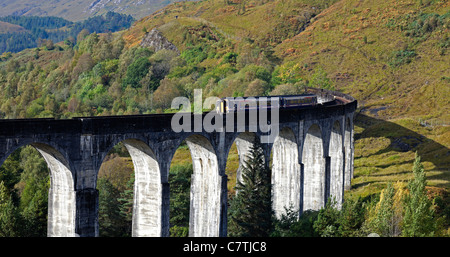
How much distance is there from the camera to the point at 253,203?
1639 inches

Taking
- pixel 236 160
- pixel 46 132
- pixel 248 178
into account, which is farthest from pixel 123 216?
pixel 236 160

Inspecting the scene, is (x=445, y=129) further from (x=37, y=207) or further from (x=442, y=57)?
(x=37, y=207)

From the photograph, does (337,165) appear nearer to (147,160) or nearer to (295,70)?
(147,160)

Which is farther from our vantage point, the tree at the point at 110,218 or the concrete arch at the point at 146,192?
the tree at the point at 110,218

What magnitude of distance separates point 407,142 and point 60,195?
63330mm

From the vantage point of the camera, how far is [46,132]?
94.4 ft

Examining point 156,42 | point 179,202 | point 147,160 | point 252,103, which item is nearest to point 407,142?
point 179,202

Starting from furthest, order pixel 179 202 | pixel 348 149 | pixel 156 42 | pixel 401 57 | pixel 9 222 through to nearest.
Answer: pixel 156 42 < pixel 401 57 < pixel 348 149 < pixel 179 202 < pixel 9 222

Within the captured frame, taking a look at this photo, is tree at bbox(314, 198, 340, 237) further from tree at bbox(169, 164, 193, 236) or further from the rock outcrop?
the rock outcrop

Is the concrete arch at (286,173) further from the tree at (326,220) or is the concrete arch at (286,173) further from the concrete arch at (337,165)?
the concrete arch at (337,165)

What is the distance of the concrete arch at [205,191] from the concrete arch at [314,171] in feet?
50.4

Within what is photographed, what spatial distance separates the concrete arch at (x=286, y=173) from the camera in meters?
46.1

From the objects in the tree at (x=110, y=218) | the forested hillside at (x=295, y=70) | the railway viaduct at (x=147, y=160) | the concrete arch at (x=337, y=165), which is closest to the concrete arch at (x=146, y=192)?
the railway viaduct at (x=147, y=160)

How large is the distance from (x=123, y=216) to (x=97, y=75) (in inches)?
3844
